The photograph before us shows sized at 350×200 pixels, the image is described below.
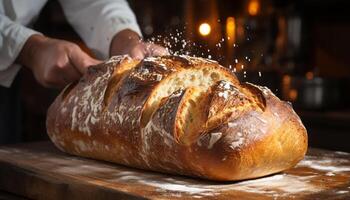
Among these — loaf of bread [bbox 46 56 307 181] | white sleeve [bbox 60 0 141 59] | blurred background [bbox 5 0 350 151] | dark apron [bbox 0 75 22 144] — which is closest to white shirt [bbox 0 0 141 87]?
white sleeve [bbox 60 0 141 59]

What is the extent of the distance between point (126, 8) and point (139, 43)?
36 cm

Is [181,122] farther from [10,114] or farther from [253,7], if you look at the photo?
[253,7]

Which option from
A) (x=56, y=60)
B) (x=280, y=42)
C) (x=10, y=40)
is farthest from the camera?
(x=280, y=42)

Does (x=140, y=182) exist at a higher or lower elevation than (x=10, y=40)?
lower

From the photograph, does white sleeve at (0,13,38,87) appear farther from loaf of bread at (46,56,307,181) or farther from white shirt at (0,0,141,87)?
loaf of bread at (46,56,307,181)

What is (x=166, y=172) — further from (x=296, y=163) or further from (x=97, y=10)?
(x=97, y=10)

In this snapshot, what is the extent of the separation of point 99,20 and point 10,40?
405 millimetres

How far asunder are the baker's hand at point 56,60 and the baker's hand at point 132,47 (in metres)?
0.16

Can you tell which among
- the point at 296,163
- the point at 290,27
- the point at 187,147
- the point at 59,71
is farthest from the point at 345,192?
the point at 290,27

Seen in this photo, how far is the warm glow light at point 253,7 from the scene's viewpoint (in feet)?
15.0

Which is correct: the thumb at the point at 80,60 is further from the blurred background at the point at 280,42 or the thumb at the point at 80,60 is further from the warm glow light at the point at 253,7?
the warm glow light at the point at 253,7

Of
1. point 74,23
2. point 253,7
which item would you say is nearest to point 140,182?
point 74,23

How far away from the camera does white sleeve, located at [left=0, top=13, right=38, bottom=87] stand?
74.1 inches

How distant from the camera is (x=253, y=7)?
15.2 feet
